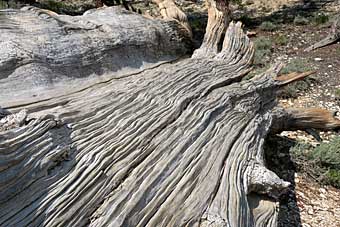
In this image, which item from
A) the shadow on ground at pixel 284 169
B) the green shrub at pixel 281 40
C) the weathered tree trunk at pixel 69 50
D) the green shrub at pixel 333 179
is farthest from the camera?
the green shrub at pixel 281 40

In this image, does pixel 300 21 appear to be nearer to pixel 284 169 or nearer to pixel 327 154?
pixel 327 154

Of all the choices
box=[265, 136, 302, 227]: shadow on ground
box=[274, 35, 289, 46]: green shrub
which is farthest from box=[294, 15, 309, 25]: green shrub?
box=[265, 136, 302, 227]: shadow on ground

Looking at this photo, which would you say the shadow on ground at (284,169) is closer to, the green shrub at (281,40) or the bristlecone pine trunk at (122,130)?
the bristlecone pine trunk at (122,130)

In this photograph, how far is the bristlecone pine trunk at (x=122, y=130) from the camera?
2.38 meters

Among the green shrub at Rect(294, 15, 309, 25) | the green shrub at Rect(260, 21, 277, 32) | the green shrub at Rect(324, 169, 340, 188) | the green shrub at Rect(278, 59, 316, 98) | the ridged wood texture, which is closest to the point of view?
the ridged wood texture

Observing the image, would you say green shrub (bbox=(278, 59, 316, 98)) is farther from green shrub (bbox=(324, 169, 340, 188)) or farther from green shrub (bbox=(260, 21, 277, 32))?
green shrub (bbox=(260, 21, 277, 32))

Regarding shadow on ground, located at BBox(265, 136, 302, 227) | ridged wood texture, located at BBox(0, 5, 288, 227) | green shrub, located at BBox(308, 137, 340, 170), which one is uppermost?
ridged wood texture, located at BBox(0, 5, 288, 227)

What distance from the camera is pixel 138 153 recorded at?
2.87 metres

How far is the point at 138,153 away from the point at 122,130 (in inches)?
7.8

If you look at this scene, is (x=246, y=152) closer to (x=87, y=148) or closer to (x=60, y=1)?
(x=87, y=148)

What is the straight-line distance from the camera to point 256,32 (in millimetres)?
9125

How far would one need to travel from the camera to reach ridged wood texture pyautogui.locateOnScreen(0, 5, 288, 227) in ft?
7.63

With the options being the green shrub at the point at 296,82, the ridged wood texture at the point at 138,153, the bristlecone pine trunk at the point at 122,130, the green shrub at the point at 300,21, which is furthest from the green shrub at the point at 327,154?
the green shrub at the point at 300,21

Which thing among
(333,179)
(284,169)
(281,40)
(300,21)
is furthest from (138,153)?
(300,21)
